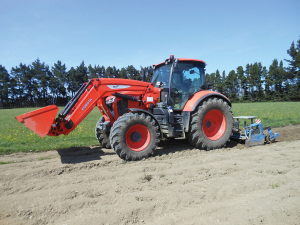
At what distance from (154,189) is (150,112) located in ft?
10.1

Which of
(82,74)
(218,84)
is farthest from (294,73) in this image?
(82,74)

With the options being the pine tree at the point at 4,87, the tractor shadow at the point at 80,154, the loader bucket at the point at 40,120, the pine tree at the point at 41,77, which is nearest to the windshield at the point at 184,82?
the tractor shadow at the point at 80,154

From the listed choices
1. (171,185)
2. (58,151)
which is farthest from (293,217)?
(58,151)

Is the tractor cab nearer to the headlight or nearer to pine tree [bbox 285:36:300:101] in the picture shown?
the headlight

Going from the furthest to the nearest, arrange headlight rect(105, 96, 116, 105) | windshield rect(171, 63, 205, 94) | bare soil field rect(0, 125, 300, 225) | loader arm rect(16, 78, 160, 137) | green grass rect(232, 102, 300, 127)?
green grass rect(232, 102, 300, 127), windshield rect(171, 63, 205, 94), headlight rect(105, 96, 116, 105), loader arm rect(16, 78, 160, 137), bare soil field rect(0, 125, 300, 225)

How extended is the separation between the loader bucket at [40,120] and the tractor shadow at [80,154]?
3.50 ft

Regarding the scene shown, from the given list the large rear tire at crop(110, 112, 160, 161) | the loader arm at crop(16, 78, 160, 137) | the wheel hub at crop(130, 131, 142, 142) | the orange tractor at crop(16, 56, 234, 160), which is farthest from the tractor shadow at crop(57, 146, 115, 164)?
the wheel hub at crop(130, 131, 142, 142)

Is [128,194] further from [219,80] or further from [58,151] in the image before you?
[219,80]

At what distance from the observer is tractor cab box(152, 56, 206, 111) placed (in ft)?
20.7

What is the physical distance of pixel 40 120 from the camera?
4852 millimetres

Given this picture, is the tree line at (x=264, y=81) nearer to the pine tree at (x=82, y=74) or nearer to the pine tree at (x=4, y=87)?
the pine tree at (x=82, y=74)

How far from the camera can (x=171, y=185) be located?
378 centimetres

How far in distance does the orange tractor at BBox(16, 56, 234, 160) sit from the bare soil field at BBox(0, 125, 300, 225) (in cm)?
71

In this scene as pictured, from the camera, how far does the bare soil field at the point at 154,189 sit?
9.18 feet
